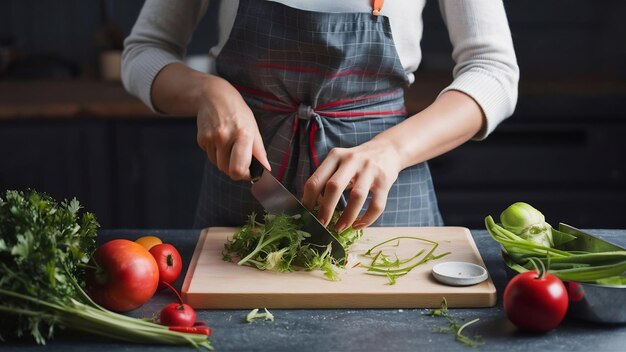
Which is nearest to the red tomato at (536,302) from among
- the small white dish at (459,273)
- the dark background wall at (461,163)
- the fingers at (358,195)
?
the small white dish at (459,273)

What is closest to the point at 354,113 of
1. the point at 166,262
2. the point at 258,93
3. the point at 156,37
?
the point at 258,93

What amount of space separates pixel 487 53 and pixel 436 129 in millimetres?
230

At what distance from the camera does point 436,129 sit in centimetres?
157

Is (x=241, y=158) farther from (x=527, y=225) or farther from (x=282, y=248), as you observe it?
(x=527, y=225)

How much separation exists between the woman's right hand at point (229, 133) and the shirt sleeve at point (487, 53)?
0.41 metres

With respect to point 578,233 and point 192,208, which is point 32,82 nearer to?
point 192,208

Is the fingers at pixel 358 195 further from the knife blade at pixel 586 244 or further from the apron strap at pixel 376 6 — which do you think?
the apron strap at pixel 376 6

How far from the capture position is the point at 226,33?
178cm

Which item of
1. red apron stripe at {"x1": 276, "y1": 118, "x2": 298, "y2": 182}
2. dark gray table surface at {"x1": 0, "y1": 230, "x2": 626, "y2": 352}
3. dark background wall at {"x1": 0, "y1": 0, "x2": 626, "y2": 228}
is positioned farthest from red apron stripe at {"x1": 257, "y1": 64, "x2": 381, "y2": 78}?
dark background wall at {"x1": 0, "y1": 0, "x2": 626, "y2": 228}

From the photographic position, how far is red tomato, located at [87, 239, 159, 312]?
1.23 metres

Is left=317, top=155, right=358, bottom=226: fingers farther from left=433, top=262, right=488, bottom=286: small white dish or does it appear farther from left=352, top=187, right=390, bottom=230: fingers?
left=433, top=262, right=488, bottom=286: small white dish

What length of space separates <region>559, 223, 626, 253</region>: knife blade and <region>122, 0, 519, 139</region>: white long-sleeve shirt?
0.34 m

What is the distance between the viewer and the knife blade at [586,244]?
1.29m

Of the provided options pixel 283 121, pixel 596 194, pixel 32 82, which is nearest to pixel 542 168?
pixel 596 194
